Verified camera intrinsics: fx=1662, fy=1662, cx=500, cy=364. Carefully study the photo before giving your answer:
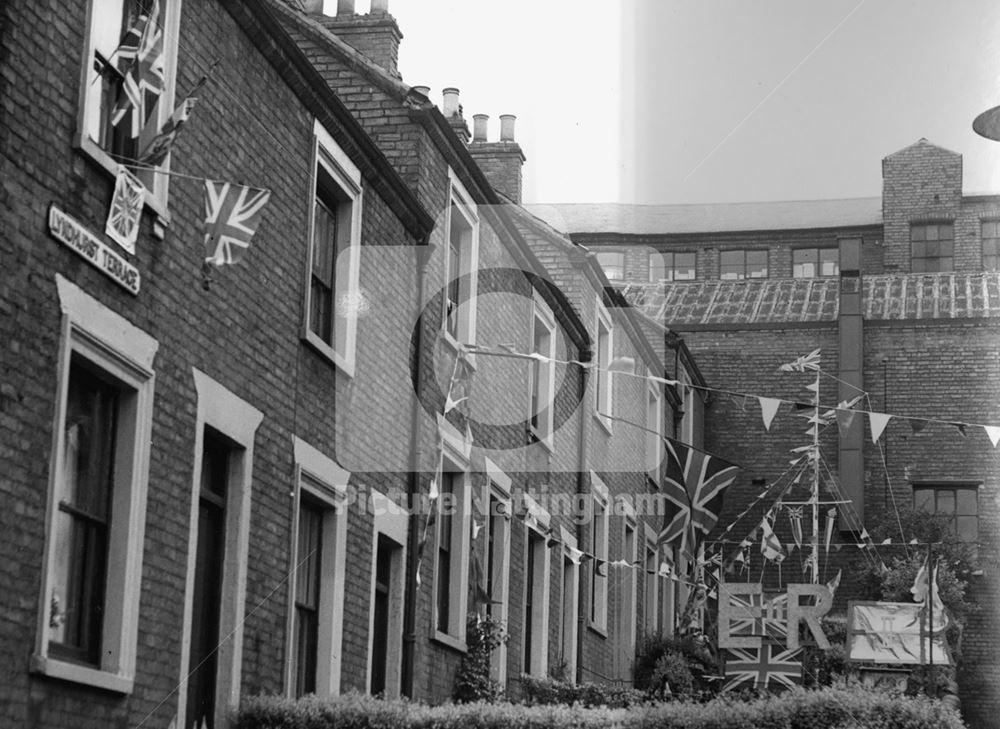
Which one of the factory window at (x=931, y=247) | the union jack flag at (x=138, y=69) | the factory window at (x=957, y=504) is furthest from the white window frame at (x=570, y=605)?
the factory window at (x=931, y=247)

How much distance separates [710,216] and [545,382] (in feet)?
92.5

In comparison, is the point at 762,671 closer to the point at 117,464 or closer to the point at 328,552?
the point at 328,552

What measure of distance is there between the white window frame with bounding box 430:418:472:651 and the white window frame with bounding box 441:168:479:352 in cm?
118

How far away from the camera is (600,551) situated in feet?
88.4

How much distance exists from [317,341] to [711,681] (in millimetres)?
16806

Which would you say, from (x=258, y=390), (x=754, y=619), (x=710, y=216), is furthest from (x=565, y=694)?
(x=710, y=216)

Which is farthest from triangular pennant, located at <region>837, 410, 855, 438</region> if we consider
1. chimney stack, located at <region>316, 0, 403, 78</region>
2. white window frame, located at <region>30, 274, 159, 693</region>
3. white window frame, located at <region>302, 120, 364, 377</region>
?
white window frame, located at <region>30, 274, 159, 693</region>

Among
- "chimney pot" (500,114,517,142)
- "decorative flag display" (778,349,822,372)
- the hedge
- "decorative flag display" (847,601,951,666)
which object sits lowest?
the hedge

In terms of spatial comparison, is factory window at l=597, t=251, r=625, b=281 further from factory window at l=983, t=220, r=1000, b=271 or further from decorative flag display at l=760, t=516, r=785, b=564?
decorative flag display at l=760, t=516, r=785, b=564

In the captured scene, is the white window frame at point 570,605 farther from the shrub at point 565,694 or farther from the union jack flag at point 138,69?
the union jack flag at point 138,69

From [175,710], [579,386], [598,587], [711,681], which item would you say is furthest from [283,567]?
[711,681]

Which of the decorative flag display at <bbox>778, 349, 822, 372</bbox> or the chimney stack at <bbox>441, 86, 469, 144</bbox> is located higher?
the chimney stack at <bbox>441, 86, 469, 144</bbox>

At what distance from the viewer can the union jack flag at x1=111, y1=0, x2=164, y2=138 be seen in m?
10.1

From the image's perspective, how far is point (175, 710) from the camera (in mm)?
11195
